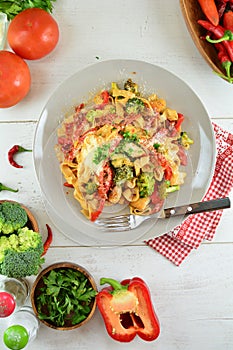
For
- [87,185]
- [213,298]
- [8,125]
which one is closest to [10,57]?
[8,125]

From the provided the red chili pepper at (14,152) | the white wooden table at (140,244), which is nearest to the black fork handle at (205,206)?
the white wooden table at (140,244)

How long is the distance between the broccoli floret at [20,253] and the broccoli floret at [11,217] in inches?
0.7

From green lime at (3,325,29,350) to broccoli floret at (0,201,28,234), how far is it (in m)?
0.27

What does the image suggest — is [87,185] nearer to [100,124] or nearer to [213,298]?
[100,124]

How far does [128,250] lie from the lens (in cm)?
181

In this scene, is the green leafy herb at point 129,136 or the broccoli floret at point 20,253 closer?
the broccoli floret at point 20,253

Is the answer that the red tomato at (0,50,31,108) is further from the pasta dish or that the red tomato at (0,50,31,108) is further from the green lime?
the green lime

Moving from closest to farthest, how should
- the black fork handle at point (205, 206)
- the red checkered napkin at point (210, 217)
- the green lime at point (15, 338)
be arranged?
the green lime at point (15, 338)
the black fork handle at point (205, 206)
the red checkered napkin at point (210, 217)

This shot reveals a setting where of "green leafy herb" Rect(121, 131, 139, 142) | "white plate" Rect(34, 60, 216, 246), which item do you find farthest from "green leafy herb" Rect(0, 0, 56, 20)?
"green leafy herb" Rect(121, 131, 139, 142)

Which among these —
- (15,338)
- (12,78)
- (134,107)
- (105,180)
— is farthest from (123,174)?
(15,338)

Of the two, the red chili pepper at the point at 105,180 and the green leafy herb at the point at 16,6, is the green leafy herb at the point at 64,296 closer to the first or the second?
the red chili pepper at the point at 105,180

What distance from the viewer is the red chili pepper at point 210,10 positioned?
175 cm

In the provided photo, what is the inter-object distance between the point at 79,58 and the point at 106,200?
469 millimetres

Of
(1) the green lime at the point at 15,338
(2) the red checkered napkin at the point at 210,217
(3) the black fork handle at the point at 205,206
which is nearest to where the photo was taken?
(1) the green lime at the point at 15,338
